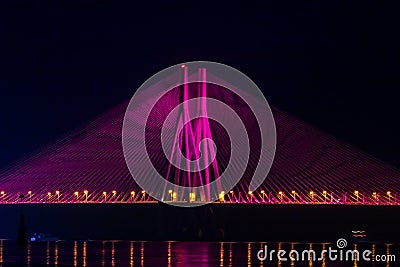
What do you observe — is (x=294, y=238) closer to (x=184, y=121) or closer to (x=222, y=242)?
(x=222, y=242)

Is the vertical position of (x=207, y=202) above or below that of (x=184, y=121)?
below

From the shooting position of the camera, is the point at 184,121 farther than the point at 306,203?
Yes

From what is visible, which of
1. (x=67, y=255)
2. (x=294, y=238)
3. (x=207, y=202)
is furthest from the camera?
(x=294, y=238)

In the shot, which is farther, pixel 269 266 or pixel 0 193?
pixel 0 193

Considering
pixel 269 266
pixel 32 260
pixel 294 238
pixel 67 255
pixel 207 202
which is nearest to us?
pixel 269 266

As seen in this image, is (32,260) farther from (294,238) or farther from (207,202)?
(294,238)

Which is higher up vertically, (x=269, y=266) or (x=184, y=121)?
(x=184, y=121)

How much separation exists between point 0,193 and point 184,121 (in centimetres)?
978

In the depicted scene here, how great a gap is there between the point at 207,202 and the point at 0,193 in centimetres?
1025

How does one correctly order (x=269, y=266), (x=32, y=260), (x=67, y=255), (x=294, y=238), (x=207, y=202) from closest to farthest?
(x=269, y=266), (x=32, y=260), (x=67, y=255), (x=207, y=202), (x=294, y=238)

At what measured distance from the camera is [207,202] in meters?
56.2

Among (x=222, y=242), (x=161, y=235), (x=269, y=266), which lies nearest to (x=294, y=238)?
(x=222, y=242)

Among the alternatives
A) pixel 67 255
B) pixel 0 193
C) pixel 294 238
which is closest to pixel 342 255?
pixel 67 255

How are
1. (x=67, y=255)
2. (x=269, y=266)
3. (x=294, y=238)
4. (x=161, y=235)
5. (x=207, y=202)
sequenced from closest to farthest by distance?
1. (x=269, y=266)
2. (x=67, y=255)
3. (x=207, y=202)
4. (x=161, y=235)
5. (x=294, y=238)
